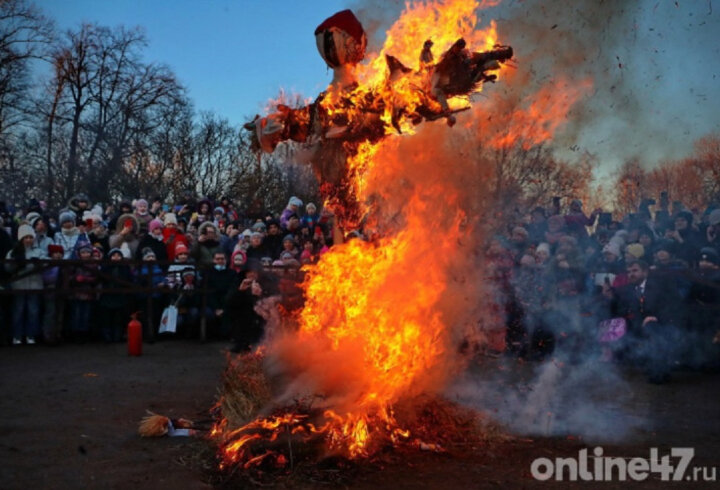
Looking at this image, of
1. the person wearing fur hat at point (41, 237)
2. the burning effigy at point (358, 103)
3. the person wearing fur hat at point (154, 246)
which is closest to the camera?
the burning effigy at point (358, 103)

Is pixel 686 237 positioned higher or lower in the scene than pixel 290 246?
higher

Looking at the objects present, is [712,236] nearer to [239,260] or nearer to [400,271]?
[400,271]

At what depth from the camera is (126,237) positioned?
1271 centimetres

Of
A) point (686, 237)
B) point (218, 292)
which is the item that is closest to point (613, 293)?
point (686, 237)

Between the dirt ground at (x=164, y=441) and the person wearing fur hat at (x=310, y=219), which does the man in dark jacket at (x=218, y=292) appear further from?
the dirt ground at (x=164, y=441)

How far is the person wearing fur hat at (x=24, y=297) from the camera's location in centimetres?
1094

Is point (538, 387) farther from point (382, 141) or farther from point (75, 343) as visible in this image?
point (75, 343)

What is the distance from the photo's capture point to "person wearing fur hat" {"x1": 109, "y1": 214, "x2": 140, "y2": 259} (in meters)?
12.5

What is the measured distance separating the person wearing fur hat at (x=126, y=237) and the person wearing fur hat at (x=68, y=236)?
548 mm

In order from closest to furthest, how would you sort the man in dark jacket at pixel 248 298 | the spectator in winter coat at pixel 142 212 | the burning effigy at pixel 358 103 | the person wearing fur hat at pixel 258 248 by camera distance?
the burning effigy at pixel 358 103
the man in dark jacket at pixel 248 298
the person wearing fur hat at pixel 258 248
the spectator in winter coat at pixel 142 212

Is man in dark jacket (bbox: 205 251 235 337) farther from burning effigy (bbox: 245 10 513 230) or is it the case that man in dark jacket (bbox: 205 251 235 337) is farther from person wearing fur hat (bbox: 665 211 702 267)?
person wearing fur hat (bbox: 665 211 702 267)

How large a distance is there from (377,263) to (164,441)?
2.30 m

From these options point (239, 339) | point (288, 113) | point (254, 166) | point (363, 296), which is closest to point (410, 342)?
point (363, 296)

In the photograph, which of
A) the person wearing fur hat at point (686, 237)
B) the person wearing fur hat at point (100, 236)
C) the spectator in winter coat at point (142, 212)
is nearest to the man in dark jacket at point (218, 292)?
the person wearing fur hat at point (100, 236)
